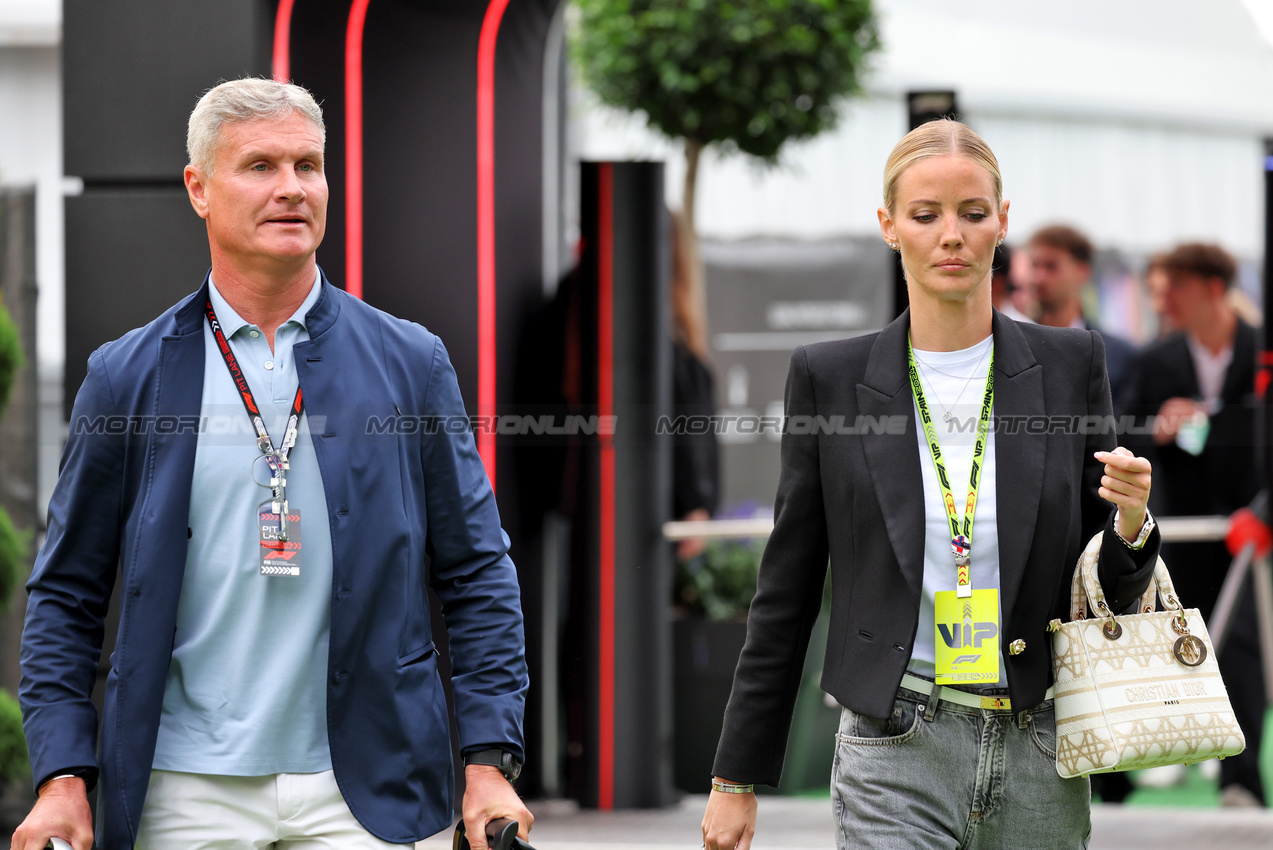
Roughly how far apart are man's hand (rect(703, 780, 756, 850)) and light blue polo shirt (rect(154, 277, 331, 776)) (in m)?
0.65

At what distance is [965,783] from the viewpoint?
85.2 inches

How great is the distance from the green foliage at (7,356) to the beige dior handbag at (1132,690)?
3.93 metres

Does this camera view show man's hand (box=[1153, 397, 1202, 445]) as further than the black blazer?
Yes

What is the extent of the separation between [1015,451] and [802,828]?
3253mm

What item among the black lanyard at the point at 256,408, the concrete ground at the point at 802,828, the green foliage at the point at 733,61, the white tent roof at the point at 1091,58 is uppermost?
the white tent roof at the point at 1091,58

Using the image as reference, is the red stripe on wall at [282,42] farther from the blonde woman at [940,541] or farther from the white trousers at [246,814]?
the white trousers at [246,814]

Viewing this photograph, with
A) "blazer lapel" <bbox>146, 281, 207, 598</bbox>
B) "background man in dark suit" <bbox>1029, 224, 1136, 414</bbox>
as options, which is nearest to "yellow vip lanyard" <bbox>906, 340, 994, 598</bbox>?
"blazer lapel" <bbox>146, 281, 207, 598</bbox>

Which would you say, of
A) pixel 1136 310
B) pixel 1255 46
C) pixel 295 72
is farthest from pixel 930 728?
pixel 1255 46

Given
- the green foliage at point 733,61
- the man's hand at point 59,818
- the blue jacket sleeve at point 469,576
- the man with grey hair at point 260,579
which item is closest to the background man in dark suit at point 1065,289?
the green foliage at point 733,61

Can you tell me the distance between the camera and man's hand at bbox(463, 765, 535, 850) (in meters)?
2.17

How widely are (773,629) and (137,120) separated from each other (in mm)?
2004

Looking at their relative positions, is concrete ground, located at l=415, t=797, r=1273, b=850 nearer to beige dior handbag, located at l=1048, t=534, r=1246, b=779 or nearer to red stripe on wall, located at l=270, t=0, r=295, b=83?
red stripe on wall, located at l=270, t=0, r=295, b=83

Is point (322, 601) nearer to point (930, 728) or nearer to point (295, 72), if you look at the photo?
point (930, 728)

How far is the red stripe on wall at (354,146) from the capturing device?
3.54 metres
